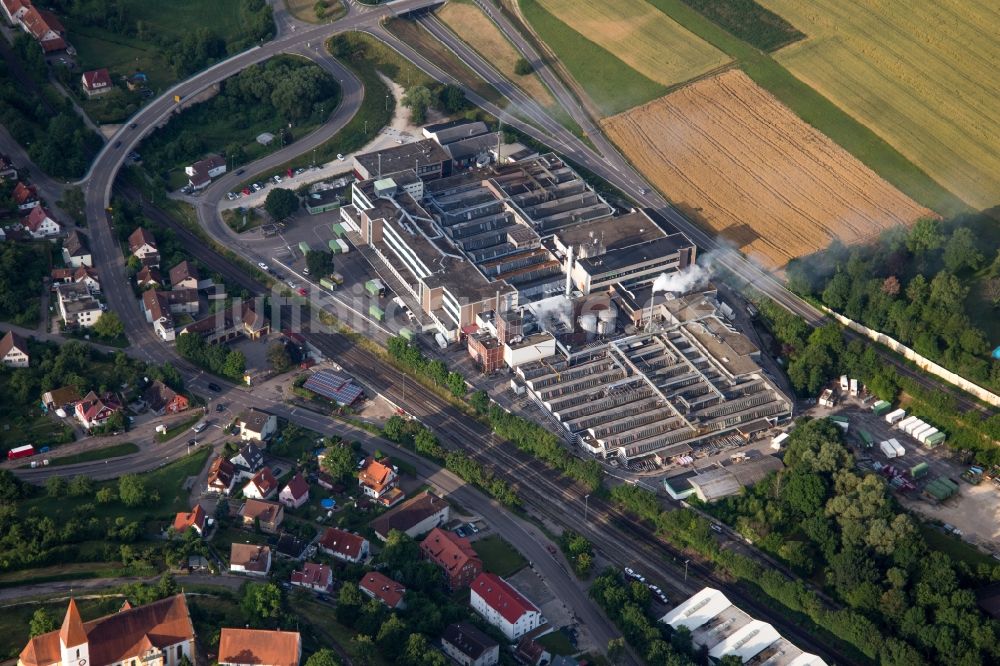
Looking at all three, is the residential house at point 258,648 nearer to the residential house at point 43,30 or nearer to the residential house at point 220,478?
the residential house at point 220,478

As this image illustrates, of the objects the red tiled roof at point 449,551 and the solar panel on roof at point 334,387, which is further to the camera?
the solar panel on roof at point 334,387

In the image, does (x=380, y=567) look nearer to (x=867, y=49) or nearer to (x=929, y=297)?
(x=929, y=297)

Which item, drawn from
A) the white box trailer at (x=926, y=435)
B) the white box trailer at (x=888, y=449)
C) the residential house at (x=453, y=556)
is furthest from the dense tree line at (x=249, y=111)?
the white box trailer at (x=926, y=435)

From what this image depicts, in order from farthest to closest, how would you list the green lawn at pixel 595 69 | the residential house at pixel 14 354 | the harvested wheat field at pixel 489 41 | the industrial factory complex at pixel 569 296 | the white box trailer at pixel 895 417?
the harvested wheat field at pixel 489 41
the green lawn at pixel 595 69
the residential house at pixel 14 354
the white box trailer at pixel 895 417
the industrial factory complex at pixel 569 296

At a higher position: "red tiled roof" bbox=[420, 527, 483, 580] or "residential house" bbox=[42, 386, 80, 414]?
"red tiled roof" bbox=[420, 527, 483, 580]

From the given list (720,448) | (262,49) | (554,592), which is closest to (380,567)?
(554,592)

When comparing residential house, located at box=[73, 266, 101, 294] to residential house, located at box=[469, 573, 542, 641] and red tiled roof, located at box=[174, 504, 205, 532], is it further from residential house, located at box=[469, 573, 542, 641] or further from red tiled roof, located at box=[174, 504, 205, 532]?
residential house, located at box=[469, 573, 542, 641]

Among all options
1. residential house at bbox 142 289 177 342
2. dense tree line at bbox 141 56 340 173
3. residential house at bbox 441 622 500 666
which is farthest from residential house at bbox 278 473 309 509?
dense tree line at bbox 141 56 340 173
